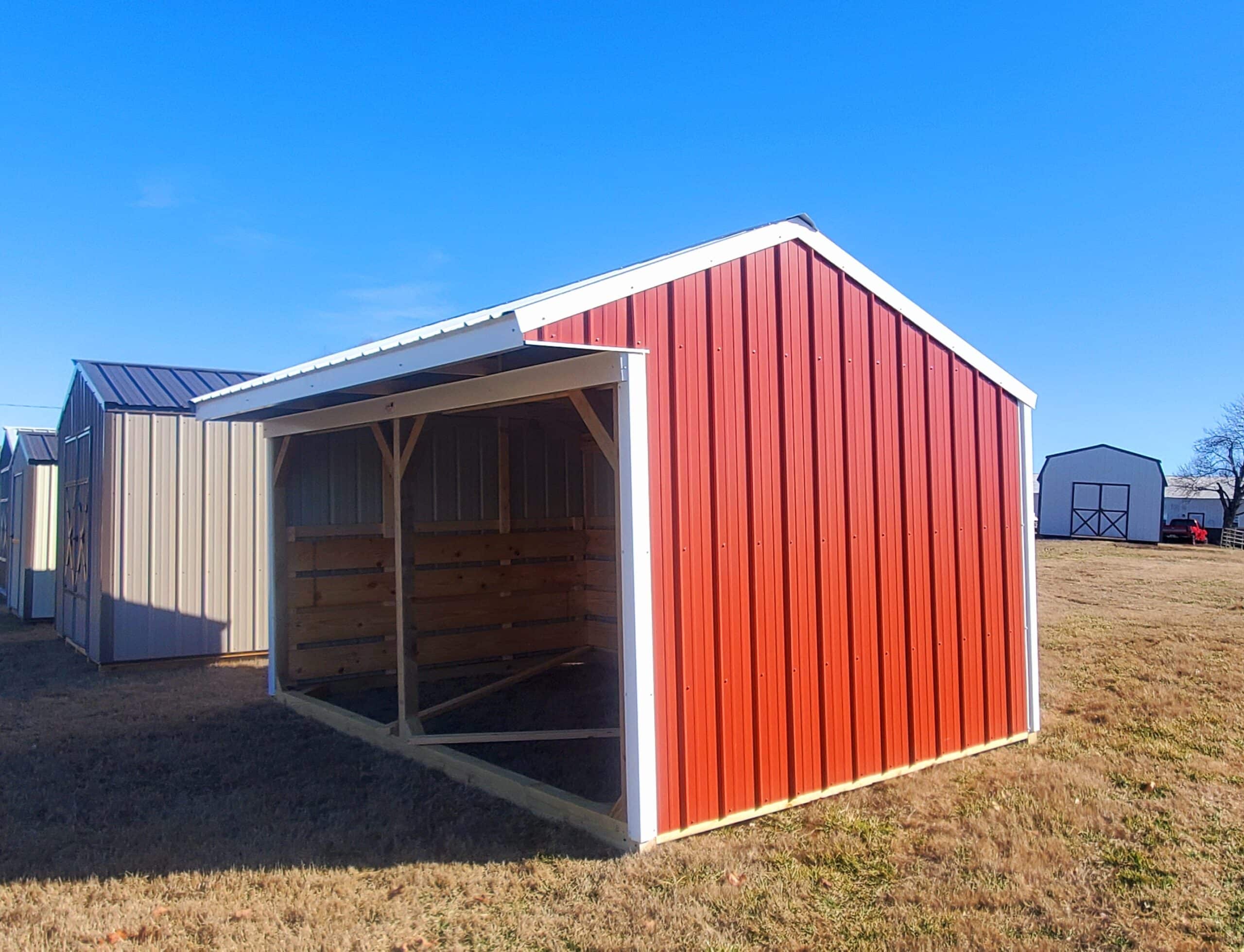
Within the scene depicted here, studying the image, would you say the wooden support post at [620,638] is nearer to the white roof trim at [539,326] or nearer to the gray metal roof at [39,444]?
the white roof trim at [539,326]

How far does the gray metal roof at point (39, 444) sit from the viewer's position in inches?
559

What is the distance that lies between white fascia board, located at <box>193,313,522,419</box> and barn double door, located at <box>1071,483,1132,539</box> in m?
35.8

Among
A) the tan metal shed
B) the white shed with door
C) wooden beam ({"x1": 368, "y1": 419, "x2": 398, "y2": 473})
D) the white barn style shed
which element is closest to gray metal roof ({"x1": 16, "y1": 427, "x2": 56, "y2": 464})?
the white barn style shed

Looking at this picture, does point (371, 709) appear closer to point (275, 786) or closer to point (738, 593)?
point (275, 786)

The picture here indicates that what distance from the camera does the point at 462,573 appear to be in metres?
8.36

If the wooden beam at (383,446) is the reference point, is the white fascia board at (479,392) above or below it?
above

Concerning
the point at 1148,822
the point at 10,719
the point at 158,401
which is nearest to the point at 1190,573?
the point at 1148,822

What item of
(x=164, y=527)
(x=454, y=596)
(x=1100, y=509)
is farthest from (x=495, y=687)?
(x=1100, y=509)

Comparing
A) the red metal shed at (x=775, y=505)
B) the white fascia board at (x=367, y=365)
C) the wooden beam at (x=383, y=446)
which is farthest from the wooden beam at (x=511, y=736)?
the white fascia board at (x=367, y=365)

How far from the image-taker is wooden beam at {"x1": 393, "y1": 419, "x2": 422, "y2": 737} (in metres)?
6.16

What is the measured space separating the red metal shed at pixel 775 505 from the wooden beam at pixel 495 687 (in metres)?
0.45

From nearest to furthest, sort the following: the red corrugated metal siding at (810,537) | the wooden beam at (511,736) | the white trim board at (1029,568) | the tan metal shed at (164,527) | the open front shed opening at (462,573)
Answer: the red corrugated metal siding at (810,537), the wooden beam at (511,736), the white trim board at (1029,568), the open front shed opening at (462,573), the tan metal shed at (164,527)

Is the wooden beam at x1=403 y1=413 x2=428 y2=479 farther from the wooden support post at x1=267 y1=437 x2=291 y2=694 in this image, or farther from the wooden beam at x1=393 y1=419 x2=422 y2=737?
the wooden support post at x1=267 y1=437 x2=291 y2=694

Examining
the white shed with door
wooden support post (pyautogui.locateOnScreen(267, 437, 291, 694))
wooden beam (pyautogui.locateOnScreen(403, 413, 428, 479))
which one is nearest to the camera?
wooden beam (pyautogui.locateOnScreen(403, 413, 428, 479))
